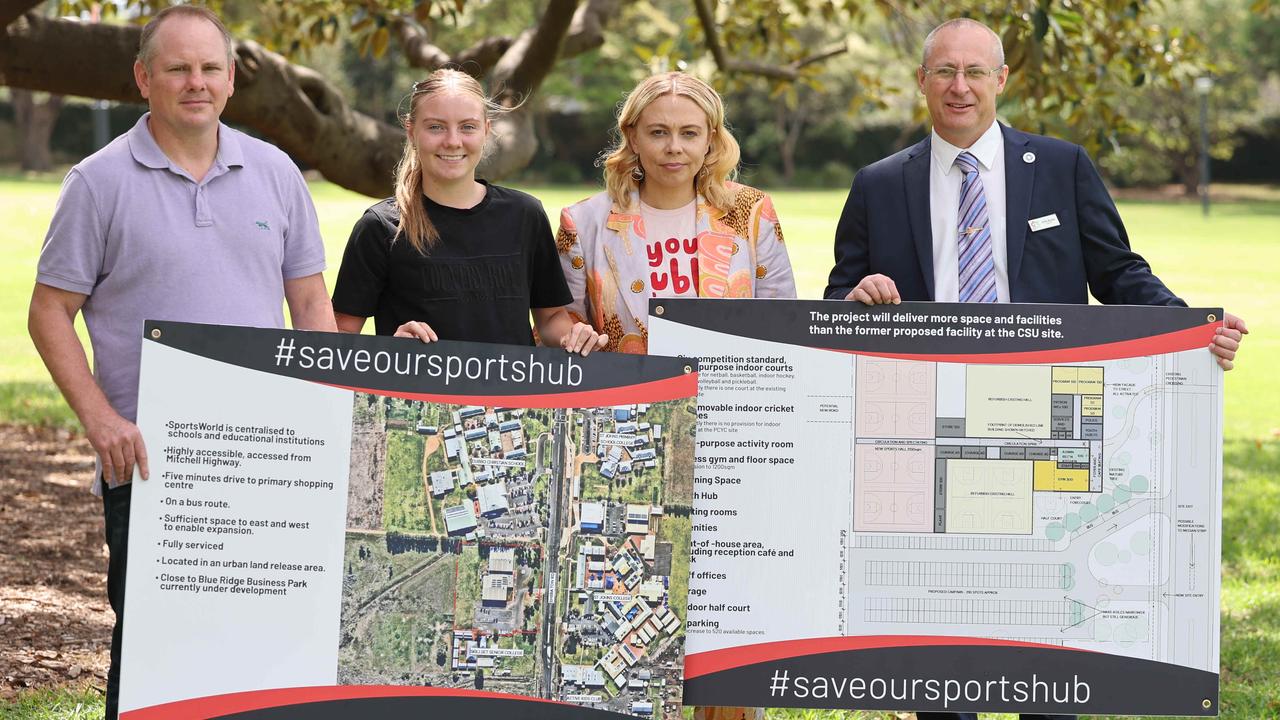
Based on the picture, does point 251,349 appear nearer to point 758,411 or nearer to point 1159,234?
point 758,411

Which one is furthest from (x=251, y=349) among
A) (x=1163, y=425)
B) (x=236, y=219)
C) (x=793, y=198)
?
(x=793, y=198)

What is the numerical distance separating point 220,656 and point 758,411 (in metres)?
1.62

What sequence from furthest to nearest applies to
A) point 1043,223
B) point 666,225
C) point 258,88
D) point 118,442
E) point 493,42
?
point 493,42, point 258,88, point 666,225, point 1043,223, point 118,442

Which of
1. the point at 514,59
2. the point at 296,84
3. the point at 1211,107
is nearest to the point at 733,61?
the point at 514,59

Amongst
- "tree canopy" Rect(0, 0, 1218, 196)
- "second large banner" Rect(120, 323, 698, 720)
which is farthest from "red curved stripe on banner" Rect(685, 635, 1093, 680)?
"tree canopy" Rect(0, 0, 1218, 196)

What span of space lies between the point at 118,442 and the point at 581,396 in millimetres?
1241

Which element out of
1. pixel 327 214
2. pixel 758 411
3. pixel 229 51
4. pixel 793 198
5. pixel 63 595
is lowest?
pixel 63 595

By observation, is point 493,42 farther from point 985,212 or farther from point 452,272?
point 985,212

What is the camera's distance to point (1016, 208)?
436 centimetres

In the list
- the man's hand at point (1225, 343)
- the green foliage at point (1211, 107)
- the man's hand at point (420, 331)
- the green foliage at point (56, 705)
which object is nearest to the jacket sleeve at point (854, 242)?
the man's hand at point (1225, 343)

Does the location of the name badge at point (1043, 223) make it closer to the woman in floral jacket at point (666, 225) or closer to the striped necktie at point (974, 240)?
the striped necktie at point (974, 240)

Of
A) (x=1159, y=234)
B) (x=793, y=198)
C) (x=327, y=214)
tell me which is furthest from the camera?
(x=793, y=198)

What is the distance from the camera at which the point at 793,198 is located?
169ft

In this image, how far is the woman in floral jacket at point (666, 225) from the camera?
440cm
